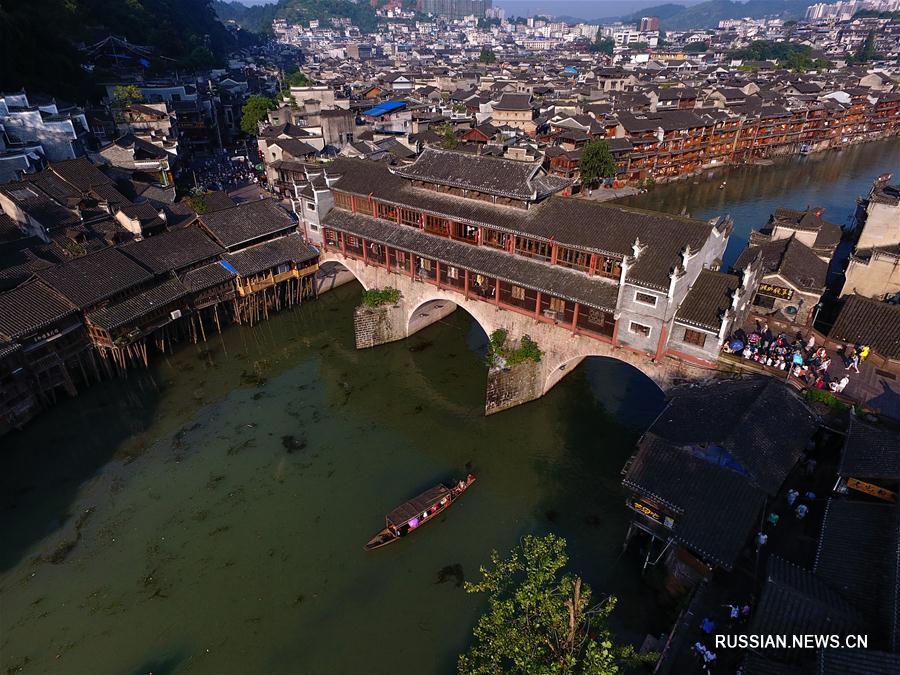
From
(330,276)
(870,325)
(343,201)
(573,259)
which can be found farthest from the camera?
(330,276)

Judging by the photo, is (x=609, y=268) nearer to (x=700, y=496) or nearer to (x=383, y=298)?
(x=700, y=496)

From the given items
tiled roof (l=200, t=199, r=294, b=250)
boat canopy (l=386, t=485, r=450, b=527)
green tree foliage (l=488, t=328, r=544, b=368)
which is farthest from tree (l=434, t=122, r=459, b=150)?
boat canopy (l=386, t=485, r=450, b=527)

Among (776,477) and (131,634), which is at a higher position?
(776,477)

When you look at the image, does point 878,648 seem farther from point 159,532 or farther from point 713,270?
point 159,532

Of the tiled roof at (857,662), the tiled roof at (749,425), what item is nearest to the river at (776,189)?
the tiled roof at (749,425)

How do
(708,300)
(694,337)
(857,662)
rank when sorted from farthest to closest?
A: (708,300) → (694,337) → (857,662)

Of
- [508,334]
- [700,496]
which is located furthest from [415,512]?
[508,334]

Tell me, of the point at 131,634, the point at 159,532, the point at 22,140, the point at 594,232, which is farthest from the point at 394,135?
the point at 131,634
